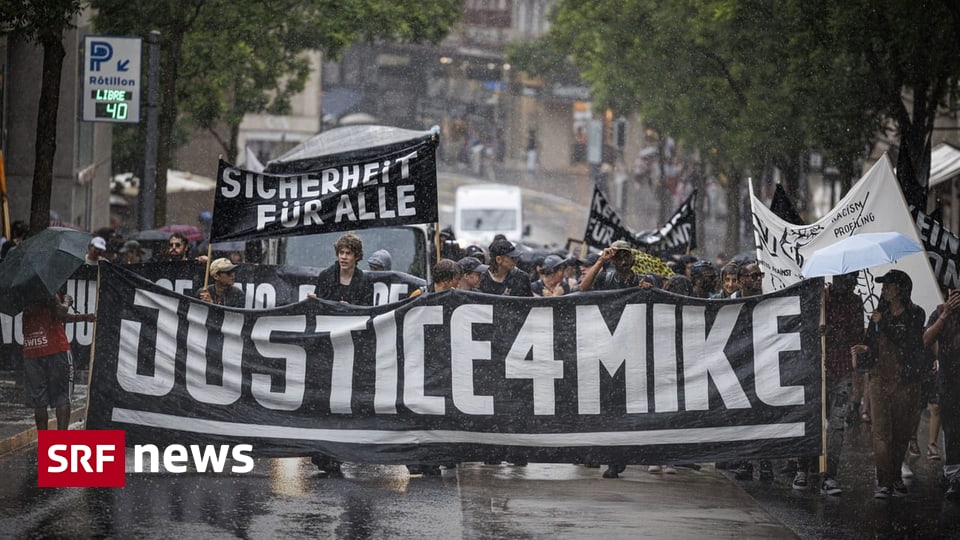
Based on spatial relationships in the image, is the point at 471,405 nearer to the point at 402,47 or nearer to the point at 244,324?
the point at 244,324

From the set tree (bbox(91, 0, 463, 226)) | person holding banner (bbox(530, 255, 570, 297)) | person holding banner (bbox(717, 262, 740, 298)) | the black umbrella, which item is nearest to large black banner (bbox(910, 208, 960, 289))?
person holding banner (bbox(717, 262, 740, 298))

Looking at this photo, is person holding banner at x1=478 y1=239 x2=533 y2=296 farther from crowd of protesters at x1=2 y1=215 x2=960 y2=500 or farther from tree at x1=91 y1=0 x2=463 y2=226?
tree at x1=91 y1=0 x2=463 y2=226

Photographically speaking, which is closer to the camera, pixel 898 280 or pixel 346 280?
pixel 898 280

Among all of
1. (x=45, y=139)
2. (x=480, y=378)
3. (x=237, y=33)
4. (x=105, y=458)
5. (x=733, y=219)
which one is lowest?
(x=105, y=458)

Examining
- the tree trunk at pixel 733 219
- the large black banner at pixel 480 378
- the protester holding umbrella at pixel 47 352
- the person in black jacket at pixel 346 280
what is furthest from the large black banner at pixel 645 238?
the tree trunk at pixel 733 219

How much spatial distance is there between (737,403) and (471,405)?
68.1 inches

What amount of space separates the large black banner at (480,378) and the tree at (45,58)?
22.4 ft

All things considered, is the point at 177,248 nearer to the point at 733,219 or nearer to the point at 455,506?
the point at 455,506

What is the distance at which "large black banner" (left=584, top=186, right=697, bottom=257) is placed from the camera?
2181 cm

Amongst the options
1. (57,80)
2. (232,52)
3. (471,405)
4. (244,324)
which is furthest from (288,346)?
(232,52)

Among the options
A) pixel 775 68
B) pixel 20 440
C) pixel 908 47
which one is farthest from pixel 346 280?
pixel 775 68

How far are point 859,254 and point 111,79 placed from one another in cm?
1264

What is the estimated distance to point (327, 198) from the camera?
1198 cm

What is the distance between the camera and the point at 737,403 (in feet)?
33.5
